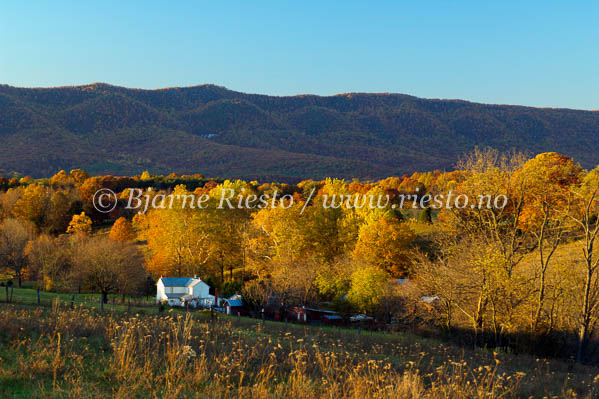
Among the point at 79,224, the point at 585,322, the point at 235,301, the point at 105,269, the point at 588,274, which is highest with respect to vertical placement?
the point at 588,274

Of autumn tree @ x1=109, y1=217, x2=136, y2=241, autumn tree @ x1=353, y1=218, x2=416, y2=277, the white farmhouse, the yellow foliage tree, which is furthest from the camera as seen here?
the yellow foliage tree

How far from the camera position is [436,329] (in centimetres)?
2291

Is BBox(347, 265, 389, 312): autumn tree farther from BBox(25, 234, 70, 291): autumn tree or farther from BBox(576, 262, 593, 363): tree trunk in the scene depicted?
BBox(25, 234, 70, 291): autumn tree

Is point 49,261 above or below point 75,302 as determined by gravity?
below

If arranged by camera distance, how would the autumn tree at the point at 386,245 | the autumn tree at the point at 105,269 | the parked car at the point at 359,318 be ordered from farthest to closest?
1. the autumn tree at the point at 386,245
2. the autumn tree at the point at 105,269
3. the parked car at the point at 359,318

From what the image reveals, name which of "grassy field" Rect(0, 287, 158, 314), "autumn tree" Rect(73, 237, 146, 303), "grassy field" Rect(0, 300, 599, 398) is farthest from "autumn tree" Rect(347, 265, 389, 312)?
"grassy field" Rect(0, 300, 599, 398)

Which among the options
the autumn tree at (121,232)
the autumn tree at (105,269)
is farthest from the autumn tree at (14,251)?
the autumn tree at (105,269)

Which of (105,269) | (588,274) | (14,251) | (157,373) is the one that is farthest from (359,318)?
(14,251)

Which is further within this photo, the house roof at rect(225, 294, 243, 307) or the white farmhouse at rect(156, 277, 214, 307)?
the white farmhouse at rect(156, 277, 214, 307)

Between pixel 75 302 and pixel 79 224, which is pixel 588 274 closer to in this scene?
pixel 75 302

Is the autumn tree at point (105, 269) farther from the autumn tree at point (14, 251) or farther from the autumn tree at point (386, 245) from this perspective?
the autumn tree at point (386, 245)

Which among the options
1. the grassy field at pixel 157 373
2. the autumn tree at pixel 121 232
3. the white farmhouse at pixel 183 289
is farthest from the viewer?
the autumn tree at pixel 121 232

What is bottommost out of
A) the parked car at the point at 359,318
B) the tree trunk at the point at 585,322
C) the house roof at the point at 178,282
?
the parked car at the point at 359,318

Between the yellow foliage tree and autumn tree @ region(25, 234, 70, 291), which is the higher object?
the yellow foliage tree
